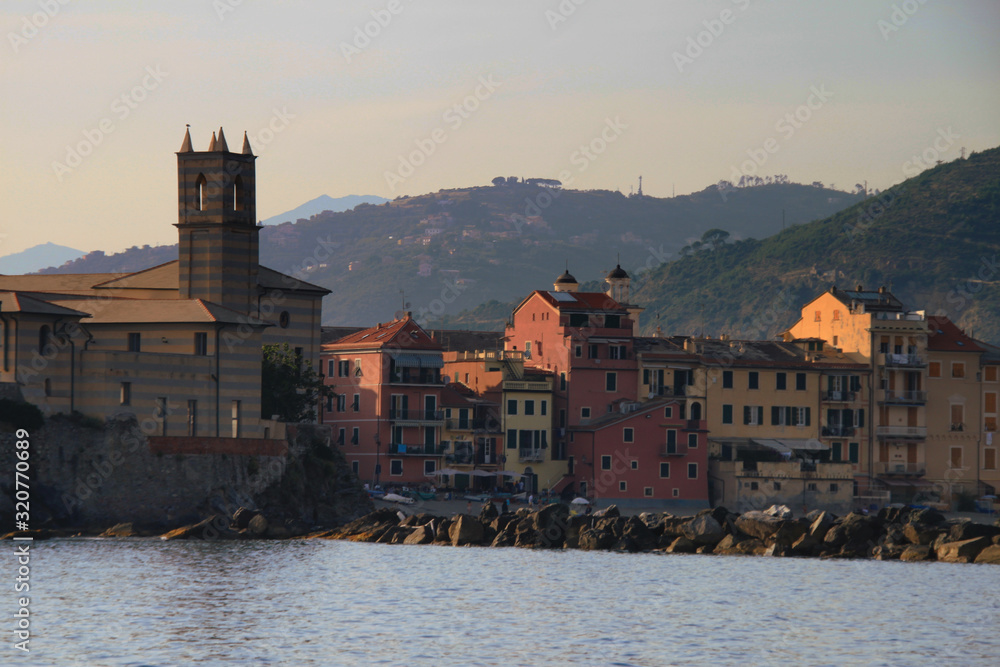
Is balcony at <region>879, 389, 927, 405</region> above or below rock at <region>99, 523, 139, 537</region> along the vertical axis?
above

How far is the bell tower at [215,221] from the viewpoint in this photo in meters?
75.1

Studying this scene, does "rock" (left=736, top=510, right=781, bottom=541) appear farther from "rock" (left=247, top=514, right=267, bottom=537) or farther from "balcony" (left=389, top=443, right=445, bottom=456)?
"balcony" (left=389, top=443, right=445, bottom=456)

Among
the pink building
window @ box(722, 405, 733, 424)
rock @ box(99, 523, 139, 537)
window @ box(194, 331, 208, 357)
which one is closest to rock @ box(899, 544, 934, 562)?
window @ box(194, 331, 208, 357)

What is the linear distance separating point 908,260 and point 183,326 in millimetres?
134056

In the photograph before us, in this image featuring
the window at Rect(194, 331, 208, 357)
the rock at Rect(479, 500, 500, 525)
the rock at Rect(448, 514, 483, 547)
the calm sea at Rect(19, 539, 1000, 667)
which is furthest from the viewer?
the rock at Rect(479, 500, 500, 525)

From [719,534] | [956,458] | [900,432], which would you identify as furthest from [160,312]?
[956,458]

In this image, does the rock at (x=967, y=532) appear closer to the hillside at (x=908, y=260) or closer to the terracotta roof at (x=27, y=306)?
the terracotta roof at (x=27, y=306)

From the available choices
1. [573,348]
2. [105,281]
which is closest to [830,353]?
[573,348]

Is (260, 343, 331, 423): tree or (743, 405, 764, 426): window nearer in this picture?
(260, 343, 331, 423): tree

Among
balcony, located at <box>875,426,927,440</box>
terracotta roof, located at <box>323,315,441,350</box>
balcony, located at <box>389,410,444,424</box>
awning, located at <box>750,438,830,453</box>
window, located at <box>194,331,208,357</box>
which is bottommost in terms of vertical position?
awning, located at <box>750,438,830,453</box>

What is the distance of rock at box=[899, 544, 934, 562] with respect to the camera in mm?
63750

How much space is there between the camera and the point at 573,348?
94875 millimetres

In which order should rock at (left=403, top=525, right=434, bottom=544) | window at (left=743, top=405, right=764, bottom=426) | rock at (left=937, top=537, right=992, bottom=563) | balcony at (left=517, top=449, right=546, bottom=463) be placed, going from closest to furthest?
rock at (left=937, top=537, right=992, bottom=563)
rock at (left=403, top=525, right=434, bottom=544)
balcony at (left=517, top=449, right=546, bottom=463)
window at (left=743, top=405, right=764, bottom=426)

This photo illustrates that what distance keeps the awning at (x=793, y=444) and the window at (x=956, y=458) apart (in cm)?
924
